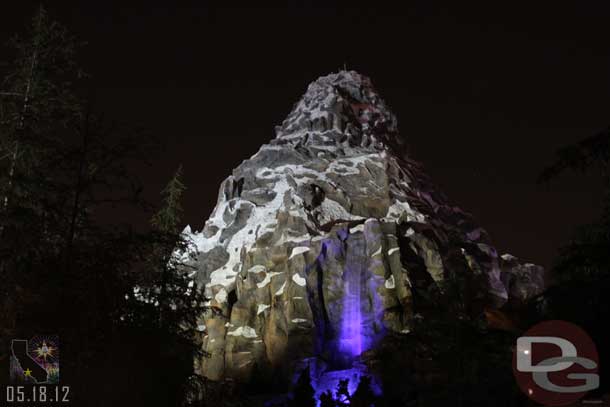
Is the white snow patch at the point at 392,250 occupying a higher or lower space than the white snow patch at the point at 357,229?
lower

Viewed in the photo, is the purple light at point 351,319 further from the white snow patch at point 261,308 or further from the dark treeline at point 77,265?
the dark treeline at point 77,265

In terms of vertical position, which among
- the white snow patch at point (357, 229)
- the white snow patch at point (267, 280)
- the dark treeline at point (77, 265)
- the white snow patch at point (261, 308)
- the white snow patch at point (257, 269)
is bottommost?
the dark treeline at point (77, 265)

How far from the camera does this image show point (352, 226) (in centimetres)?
7419

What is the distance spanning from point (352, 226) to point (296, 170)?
14256mm

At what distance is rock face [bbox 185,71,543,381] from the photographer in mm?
67688

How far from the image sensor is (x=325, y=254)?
71188mm

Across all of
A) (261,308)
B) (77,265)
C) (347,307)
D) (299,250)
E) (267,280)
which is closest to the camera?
(77,265)

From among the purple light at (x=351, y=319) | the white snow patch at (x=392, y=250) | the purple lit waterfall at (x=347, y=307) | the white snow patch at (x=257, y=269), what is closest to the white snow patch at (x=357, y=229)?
the purple lit waterfall at (x=347, y=307)

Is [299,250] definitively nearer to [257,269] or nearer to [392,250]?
[257,269]

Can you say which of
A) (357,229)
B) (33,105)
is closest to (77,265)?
(33,105)

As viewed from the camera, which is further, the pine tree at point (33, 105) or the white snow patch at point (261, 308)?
the white snow patch at point (261, 308)

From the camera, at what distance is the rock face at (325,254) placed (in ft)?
222

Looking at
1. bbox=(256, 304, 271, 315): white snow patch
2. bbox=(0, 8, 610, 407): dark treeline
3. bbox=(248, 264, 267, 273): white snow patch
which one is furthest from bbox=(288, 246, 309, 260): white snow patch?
bbox=(0, 8, 610, 407): dark treeline

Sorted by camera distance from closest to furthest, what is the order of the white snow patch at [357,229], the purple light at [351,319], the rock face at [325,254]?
the purple light at [351,319], the rock face at [325,254], the white snow patch at [357,229]
